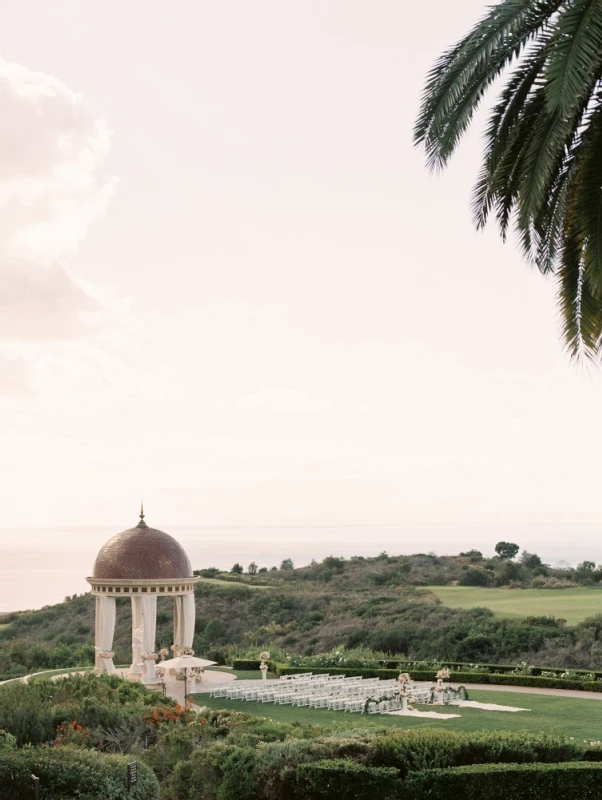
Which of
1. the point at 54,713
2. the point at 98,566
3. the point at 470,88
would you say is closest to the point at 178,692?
the point at 98,566

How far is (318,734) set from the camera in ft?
53.3

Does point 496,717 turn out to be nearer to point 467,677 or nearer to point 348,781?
point 467,677

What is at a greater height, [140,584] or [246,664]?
[140,584]

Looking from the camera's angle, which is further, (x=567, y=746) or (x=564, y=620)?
(x=564, y=620)

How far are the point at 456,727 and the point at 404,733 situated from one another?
5.47 metres

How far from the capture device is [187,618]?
28797mm

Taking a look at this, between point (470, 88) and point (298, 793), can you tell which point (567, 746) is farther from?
point (470, 88)

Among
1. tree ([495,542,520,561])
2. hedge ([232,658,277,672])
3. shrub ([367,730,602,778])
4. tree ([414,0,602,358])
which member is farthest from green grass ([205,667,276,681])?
tree ([495,542,520,561])

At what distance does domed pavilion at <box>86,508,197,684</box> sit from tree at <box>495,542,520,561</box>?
44.6 m

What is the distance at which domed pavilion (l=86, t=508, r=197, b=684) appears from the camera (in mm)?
27453

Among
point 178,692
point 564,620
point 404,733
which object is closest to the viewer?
point 404,733

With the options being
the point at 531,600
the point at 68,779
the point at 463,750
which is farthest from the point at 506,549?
the point at 68,779

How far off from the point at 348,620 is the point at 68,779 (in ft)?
103

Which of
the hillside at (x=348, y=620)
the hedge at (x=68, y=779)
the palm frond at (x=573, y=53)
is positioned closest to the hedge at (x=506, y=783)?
the hedge at (x=68, y=779)
